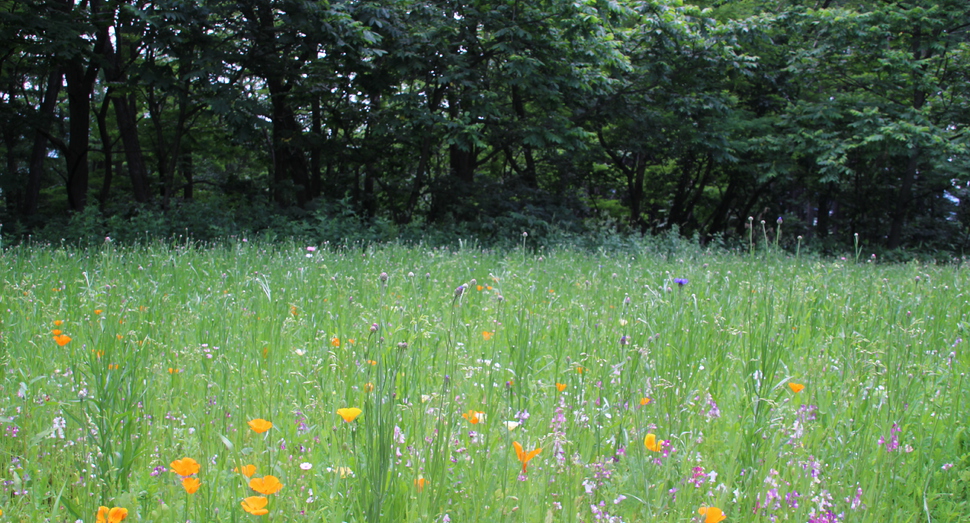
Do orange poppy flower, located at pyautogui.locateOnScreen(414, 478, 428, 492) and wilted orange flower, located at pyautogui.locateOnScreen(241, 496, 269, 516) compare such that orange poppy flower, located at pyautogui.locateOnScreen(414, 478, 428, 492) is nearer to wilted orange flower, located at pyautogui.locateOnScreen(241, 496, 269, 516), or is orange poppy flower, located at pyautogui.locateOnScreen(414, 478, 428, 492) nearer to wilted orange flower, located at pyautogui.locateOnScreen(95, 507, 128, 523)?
wilted orange flower, located at pyautogui.locateOnScreen(241, 496, 269, 516)

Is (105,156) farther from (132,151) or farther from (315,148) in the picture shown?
(315,148)

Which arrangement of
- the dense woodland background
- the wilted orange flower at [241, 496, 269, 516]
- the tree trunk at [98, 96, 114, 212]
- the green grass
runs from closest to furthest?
1. the wilted orange flower at [241, 496, 269, 516]
2. the green grass
3. the dense woodland background
4. the tree trunk at [98, 96, 114, 212]

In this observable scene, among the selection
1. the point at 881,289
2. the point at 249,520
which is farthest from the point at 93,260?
the point at 881,289

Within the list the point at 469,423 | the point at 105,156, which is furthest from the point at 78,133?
the point at 469,423

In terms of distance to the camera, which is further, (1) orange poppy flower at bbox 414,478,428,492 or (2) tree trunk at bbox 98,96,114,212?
(2) tree trunk at bbox 98,96,114,212

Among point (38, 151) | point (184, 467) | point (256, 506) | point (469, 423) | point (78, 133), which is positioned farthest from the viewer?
point (38, 151)

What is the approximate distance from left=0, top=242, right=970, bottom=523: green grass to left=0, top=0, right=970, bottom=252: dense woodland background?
750 centimetres

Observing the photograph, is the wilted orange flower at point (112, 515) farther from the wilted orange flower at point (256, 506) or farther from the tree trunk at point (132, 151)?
the tree trunk at point (132, 151)

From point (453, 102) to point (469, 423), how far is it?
10386mm

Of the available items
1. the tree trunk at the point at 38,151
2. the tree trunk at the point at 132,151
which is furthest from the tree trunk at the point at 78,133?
the tree trunk at the point at 132,151

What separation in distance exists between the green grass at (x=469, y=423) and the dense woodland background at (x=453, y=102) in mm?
7504

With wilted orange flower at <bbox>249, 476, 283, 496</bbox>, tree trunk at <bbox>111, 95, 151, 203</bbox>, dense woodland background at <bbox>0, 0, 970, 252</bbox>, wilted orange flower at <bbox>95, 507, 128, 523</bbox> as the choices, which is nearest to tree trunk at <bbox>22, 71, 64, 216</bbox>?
dense woodland background at <bbox>0, 0, 970, 252</bbox>

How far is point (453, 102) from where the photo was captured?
11484 mm

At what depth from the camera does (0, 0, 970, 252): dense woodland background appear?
9.66 meters
